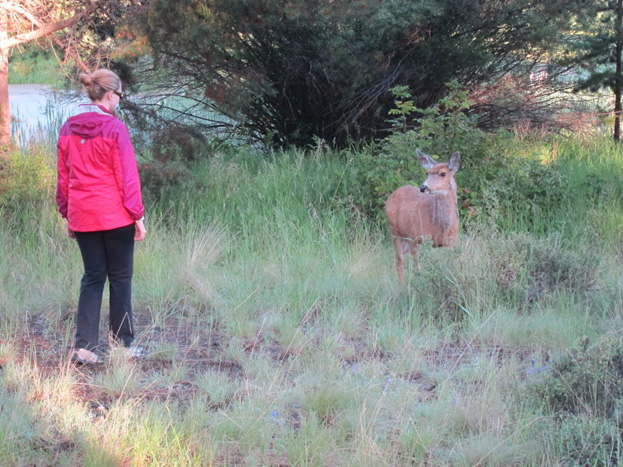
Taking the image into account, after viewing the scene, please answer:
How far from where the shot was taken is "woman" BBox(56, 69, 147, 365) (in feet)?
15.9

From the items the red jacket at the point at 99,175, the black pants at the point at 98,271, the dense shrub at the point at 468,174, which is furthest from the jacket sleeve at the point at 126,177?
the dense shrub at the point at 468,174

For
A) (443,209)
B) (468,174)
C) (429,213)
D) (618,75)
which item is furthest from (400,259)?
(618,75)

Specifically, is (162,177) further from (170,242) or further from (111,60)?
(111,60)

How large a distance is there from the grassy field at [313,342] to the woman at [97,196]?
421mm

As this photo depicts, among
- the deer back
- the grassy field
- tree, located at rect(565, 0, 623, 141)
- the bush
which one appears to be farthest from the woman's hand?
tree, located at rect(565, 0, 623, 141)

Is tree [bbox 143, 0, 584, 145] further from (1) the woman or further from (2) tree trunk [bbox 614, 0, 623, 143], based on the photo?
(1) the woman

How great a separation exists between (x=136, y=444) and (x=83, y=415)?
520 mm

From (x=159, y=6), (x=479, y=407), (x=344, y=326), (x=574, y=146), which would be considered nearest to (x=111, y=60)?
(x=159, y=6)

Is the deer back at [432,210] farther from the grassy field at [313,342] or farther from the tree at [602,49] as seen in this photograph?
the tree at [602,49]

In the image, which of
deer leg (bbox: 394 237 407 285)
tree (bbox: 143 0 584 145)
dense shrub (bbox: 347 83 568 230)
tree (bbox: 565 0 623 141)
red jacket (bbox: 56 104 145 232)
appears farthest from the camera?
tree (bbox: 565 0 623 141)

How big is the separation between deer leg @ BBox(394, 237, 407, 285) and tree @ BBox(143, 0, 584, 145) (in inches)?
118

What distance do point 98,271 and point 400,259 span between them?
3.54 m

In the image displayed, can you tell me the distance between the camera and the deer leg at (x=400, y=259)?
6.99 meters

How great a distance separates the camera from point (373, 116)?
41.7 feet
